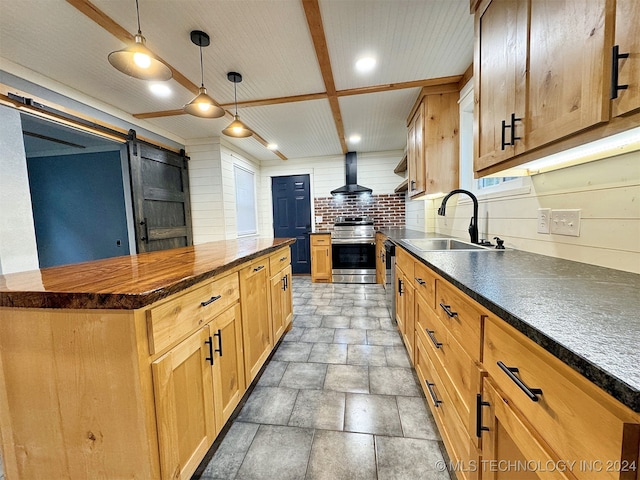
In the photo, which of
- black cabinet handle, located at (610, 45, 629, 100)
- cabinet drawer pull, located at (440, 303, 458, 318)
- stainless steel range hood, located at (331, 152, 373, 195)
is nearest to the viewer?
black cabinet handle, located at (610, 45, 629, 100)

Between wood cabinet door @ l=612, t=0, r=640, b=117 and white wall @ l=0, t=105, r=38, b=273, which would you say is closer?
wood cabinet door @ l=612, t=0, r=640, b=117

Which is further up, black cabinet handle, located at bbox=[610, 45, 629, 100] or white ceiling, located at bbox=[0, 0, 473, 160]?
white ceiling, located at bbox=[0, 0, 473, 160]

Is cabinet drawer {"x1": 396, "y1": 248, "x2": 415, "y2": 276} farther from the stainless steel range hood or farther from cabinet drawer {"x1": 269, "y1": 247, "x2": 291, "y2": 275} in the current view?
the stainless steel range hood

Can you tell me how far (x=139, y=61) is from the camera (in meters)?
1.45

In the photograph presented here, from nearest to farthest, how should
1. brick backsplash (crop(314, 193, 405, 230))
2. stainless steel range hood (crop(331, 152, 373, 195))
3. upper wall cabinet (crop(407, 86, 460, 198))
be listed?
1. upper wall cabinet (crop(407, 86, 460, 198))
2. stainless steel range hood (crop(331, 152, 373, 195))
3. brick backsplash (crop(314, 193, 405, 230))

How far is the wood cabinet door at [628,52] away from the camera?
65 centimetres

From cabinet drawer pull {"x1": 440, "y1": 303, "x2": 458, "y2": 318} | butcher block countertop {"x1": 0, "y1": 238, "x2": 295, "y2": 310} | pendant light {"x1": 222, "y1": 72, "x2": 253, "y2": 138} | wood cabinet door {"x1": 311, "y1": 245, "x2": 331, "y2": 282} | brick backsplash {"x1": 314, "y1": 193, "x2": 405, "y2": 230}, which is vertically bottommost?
wood cabinet door {"x1": 311, "y1": 245, "x2": 331, "y2": 282}

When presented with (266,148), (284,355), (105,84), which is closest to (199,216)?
(266,148)

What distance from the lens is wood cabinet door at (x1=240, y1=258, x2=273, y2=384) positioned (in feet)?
5.17

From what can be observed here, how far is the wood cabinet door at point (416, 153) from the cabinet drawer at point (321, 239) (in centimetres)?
171

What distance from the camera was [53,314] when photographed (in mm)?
846

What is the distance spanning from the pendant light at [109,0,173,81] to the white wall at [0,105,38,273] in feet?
4.38

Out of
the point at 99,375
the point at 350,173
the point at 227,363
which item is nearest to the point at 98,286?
the point at 99,375

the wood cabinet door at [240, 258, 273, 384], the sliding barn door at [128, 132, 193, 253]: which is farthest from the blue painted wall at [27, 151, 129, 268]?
the wood cabinet door at [240, 258, 273, 384]
